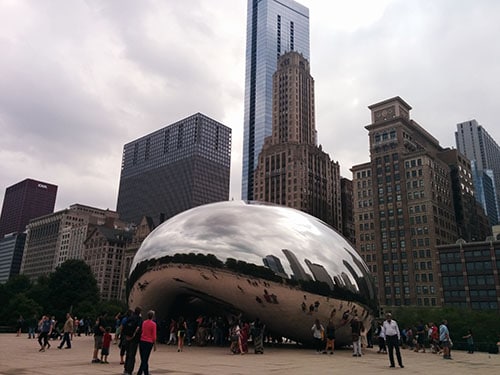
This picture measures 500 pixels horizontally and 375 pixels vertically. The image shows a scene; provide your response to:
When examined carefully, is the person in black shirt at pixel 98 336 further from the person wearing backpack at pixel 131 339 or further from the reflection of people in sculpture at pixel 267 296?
the reflection of people in sculpture at pixel 267 296

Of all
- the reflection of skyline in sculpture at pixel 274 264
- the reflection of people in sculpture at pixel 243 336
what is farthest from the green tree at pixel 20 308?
the reflection of skyline in sculpture at pixel 274 264

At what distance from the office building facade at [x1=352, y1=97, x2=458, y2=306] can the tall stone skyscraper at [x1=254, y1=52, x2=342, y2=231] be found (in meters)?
Result: 22.4

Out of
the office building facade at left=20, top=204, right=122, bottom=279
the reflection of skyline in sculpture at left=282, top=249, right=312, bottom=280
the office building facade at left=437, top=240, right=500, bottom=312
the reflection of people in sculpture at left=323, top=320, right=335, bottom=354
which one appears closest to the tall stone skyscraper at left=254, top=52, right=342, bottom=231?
the office building facade at left=437, top=240, right=500, bottom=312

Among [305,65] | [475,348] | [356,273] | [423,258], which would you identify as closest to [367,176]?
[423,258]

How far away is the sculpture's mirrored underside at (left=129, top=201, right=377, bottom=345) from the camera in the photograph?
1759 cm

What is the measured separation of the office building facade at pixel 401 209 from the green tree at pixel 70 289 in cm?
6225

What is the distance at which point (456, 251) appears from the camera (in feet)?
298

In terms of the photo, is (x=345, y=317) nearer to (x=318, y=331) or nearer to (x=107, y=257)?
(x=318, y=331)

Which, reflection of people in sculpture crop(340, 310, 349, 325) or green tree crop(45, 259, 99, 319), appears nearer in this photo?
reflection of people in sculpture crop(340, 310, 349, 325)

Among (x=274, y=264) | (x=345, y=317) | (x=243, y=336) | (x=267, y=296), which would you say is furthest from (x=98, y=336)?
(x=345, y=317)

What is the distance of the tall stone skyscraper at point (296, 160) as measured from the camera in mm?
131625

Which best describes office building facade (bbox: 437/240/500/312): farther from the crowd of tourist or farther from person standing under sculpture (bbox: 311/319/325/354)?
person standing under sculpture (bbox: 311/319/325/354)

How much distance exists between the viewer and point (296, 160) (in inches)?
5192

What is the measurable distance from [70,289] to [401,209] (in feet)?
243
